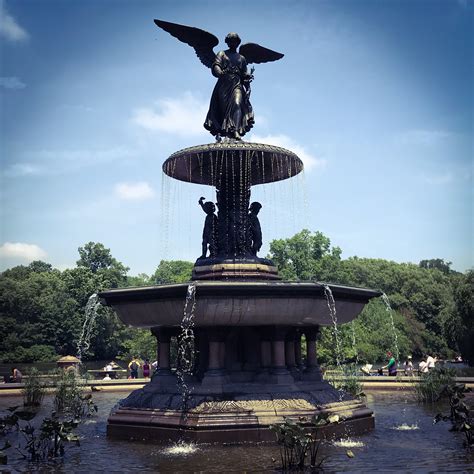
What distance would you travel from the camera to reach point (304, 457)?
27.8 ft

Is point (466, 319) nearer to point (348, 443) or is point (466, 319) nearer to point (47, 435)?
point (348, 443)

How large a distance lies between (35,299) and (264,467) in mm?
60667

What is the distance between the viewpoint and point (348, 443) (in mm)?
11000

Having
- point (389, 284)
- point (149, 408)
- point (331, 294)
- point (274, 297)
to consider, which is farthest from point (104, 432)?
point (389, 284)

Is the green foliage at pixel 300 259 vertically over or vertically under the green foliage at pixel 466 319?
over

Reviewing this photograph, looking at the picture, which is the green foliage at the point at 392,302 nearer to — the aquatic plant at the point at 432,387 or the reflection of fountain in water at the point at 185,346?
the aquatic plant at the point at 432,387

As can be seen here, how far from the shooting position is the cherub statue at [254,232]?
15344 millimetres

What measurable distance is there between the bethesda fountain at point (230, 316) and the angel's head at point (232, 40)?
0.13 feet

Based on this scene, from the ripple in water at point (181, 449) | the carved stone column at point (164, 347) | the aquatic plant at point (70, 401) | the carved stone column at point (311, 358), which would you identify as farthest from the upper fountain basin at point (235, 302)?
the aquatic plant at point (70, 401)

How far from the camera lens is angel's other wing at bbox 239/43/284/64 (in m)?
16.8

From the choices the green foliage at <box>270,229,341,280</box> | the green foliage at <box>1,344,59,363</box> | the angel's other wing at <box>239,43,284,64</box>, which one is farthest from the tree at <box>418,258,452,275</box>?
the angel's other wing at <box>239,43,284,64</box>

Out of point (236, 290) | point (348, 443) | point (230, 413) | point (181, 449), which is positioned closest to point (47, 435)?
point (181, 449)

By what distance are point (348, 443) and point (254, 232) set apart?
20.3 feet

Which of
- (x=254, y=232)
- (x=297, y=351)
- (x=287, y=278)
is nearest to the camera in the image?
(x=297, y=351)
